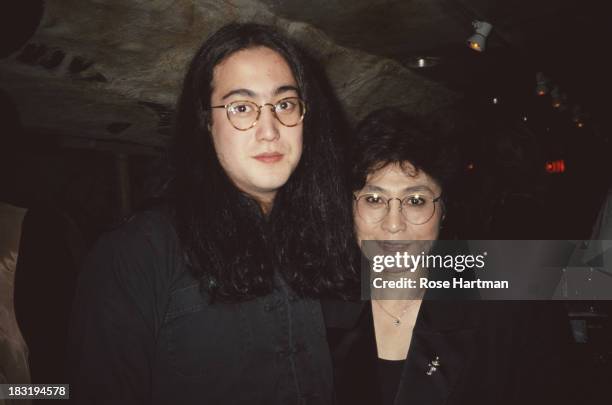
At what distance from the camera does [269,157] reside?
152 centimetres

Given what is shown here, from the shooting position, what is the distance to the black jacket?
1.77 m

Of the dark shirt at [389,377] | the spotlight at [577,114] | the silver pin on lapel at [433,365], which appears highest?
the spotlight at [577,114]

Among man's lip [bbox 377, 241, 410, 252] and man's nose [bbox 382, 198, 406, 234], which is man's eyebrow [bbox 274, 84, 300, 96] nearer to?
man's nose [bbox 382, 198, 406, 234]

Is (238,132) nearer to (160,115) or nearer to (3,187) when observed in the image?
(3,187)

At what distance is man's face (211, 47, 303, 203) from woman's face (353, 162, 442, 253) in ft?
2.05

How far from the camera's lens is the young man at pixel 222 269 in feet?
4.16

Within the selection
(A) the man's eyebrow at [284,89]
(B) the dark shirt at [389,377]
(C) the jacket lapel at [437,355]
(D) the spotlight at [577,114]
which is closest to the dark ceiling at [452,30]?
(D) the spotlight at [577,114]

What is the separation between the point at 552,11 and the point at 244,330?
4275 millimetres

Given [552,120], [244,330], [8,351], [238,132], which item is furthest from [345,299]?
[552,120]

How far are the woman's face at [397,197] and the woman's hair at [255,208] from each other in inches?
6.2

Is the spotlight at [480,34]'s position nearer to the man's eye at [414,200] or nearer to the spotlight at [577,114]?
the man's eye at [414,200]

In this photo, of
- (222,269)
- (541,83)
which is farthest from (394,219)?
(541,83)

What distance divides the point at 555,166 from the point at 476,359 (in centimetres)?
1035

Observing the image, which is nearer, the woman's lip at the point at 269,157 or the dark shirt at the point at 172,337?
the dark shirt at the point at 172,337
